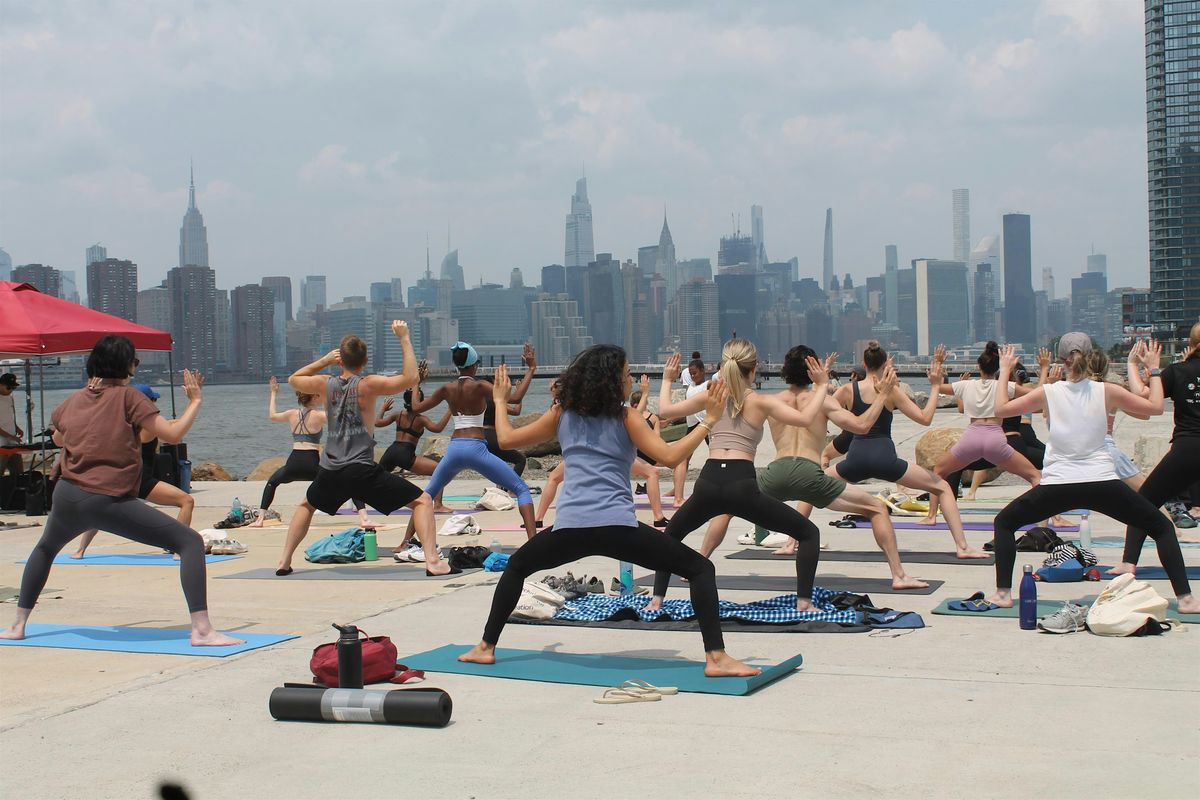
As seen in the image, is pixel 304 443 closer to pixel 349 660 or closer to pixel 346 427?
pixel 346 427

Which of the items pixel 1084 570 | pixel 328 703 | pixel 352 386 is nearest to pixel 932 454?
pixel 1084 570

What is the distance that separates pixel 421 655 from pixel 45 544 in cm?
235

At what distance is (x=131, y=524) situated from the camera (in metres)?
7.21

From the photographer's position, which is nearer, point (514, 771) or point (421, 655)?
point (514, 771)

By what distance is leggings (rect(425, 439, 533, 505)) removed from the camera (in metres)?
11.0

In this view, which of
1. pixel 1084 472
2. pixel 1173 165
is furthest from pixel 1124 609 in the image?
pixel 1173 165

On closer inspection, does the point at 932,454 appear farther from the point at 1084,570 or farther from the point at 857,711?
the point at 857,711

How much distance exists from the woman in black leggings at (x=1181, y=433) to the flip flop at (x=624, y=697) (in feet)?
12.9

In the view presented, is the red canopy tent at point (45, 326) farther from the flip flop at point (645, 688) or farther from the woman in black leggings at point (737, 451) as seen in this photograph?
the flip flop at point (645, 688)

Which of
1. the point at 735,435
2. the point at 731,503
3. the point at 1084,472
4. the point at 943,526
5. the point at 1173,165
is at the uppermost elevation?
the point at 1173,165

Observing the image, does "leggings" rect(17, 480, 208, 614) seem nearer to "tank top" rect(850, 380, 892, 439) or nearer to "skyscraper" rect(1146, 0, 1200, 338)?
"tank top" rect(850, 380, 892, 439)

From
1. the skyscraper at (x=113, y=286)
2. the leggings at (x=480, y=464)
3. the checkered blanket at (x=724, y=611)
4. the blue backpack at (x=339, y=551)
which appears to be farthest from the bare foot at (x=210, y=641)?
the skyscraper at (x=113, y=286)

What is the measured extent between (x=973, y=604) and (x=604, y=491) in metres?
2.96

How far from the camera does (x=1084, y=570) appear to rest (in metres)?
9.10
